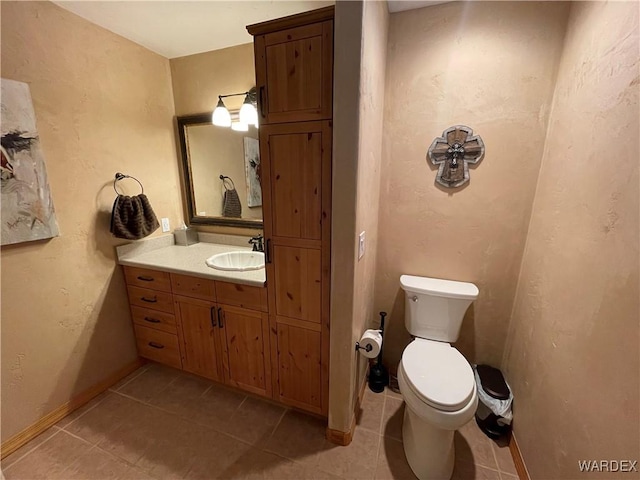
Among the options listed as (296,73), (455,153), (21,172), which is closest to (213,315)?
(21,172)

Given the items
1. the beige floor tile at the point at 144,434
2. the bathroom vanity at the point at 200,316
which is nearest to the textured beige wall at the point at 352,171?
the bathroom vanity at the point at 200,316

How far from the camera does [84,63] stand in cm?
153

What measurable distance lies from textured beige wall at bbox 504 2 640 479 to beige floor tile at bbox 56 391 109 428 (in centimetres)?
252

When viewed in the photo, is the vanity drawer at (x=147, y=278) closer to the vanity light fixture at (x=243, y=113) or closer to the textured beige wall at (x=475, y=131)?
the vanity light fixture at (x=243, y=113)

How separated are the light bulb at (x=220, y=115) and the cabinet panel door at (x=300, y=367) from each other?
1468mm

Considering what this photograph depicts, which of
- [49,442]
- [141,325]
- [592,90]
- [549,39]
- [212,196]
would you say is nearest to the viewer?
[592,90]

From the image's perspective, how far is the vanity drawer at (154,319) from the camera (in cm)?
178

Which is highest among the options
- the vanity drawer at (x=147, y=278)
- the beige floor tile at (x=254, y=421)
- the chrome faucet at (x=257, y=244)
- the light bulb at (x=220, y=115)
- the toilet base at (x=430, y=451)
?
the light bulb at (x=220, y=115)

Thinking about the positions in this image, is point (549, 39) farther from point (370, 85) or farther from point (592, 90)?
point (370, 85)

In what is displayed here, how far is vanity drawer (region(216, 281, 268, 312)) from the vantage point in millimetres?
1460

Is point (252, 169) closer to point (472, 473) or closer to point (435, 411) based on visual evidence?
point (435, 411)

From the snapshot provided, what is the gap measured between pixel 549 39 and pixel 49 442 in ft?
11.4

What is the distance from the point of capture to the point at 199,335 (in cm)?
170

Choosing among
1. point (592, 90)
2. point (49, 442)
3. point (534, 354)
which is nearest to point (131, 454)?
point (49, 442)
